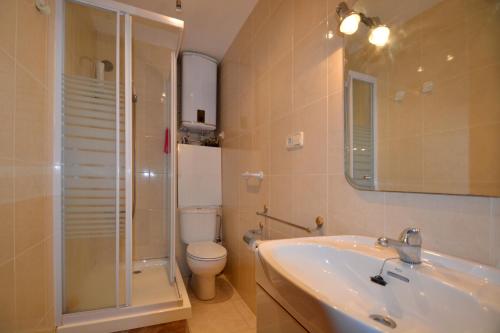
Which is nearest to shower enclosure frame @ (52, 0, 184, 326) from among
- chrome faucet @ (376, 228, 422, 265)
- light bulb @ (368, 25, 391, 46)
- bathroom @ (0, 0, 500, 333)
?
bathroom @ (0, 0, 500, 333)

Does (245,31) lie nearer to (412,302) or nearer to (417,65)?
(417,65)

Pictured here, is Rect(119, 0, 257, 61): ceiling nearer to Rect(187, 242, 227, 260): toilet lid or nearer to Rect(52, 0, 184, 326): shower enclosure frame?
Rect(52, 0, 184, 326): shower enclosure frame

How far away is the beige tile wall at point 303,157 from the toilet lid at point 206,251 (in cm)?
19

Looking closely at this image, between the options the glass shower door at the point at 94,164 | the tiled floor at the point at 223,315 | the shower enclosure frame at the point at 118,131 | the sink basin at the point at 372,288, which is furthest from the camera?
the tiled floor at the point at 223,315

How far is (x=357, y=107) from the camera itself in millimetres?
976

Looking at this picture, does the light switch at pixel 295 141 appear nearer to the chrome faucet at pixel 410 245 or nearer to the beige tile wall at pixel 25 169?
the chrome faucet at pixel 410 245

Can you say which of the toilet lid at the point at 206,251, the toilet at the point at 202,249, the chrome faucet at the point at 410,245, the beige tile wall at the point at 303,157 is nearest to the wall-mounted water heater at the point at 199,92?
the beige tile wall at the point at 303,157

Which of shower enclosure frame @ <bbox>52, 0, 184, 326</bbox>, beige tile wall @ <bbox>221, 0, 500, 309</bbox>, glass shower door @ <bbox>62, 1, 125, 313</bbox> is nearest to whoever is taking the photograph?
beige tile wall @ <bbox>221, 0, 500, 309</bbox>

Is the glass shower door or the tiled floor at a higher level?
the glass shower door

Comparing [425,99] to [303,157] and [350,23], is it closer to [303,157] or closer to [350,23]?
[350,23]

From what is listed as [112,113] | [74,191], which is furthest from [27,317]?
[112,113]

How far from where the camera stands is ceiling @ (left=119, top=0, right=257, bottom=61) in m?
1.84

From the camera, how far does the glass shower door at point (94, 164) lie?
1336 mm

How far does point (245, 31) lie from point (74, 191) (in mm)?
1865
